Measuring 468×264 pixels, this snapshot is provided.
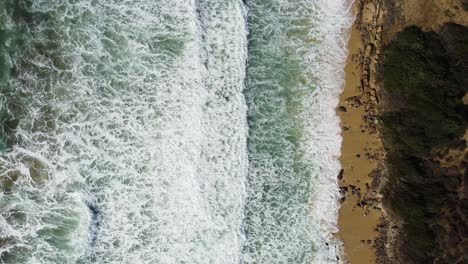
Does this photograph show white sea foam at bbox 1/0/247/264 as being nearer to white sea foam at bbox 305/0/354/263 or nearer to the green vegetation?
white sea foam at bbox 305/0/354/263

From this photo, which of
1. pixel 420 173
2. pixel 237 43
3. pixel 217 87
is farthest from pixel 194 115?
pixel 420 173

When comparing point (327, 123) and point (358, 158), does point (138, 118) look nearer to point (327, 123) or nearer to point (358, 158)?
point (327, 123)

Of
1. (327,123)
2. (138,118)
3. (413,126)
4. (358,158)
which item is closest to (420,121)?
(413,126)

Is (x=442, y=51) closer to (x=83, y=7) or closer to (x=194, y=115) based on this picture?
(x=194, y=115)

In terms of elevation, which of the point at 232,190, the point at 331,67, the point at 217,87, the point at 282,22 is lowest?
the point at 232,190

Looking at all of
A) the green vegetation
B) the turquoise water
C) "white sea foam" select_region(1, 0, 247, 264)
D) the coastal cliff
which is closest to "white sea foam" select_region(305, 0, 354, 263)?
the turquoise water
